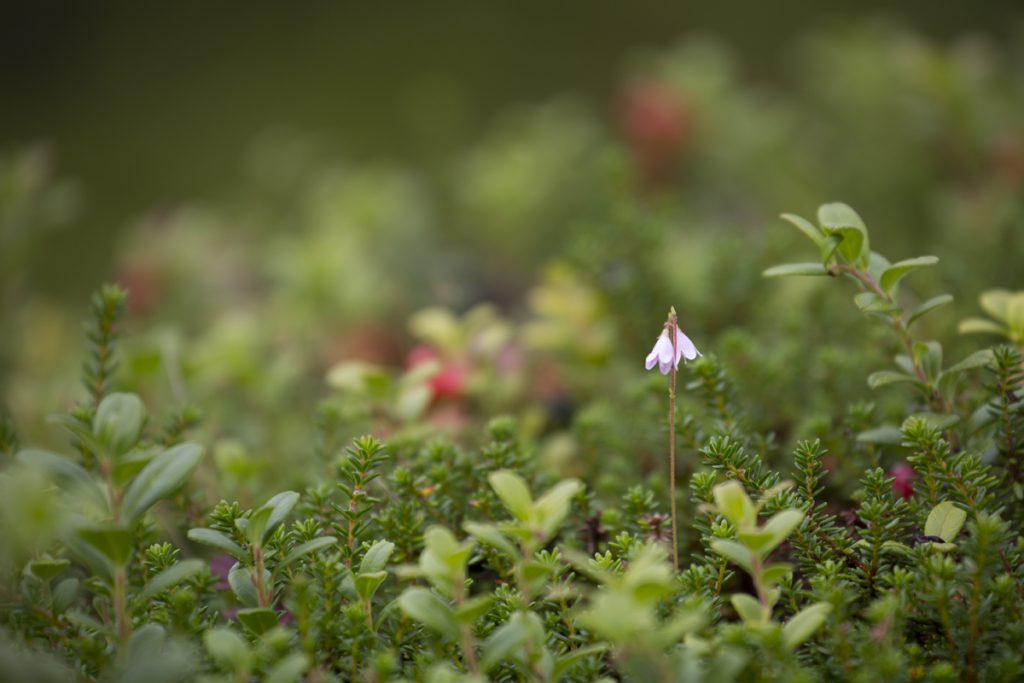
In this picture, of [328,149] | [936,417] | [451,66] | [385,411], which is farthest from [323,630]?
[451,66]

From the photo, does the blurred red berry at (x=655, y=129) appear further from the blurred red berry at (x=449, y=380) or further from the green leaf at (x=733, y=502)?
the green leaf at (x=733, y=502)

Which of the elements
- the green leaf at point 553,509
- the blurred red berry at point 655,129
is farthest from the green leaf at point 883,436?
the blurred red berry at point 655,129

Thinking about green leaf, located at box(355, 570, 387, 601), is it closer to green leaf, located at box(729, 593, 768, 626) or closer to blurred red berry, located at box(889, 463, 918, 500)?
green leaf, located at box(729, 593, 768, 626)

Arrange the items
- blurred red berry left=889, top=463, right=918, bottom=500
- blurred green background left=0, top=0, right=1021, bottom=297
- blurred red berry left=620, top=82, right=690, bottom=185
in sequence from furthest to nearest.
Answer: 1. blurred green background left=0, top=0, right=1021, bottom=297
2. blurred red berry left=620, top=82, right=690, bottom=185
3. blurred red berry left=889, top=463, right=918, bottom=500

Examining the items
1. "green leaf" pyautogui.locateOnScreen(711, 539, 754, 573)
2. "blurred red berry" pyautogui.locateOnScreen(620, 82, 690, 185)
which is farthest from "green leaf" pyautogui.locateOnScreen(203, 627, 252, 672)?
"blurred red berry" pyautogui.locateOnScreen(620, 82, 690, 185)

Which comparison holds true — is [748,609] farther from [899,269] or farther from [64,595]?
[64,595]

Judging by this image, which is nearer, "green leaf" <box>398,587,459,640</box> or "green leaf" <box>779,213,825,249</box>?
"green leaf" <box>398,587,459,640</box>

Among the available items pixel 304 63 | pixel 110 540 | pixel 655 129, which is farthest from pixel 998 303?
pixel 304 63
